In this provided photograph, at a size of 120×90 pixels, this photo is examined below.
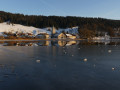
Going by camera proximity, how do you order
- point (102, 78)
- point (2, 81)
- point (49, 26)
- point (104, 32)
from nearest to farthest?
point (2, 81) < point (102, 78) < point (104, 32) < point (49, 26)

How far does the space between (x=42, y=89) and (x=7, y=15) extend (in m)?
158

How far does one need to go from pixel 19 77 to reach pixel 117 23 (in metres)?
169

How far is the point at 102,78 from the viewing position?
25.1 feet

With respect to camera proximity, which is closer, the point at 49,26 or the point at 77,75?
the point at 77,75

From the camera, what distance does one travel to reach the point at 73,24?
154m

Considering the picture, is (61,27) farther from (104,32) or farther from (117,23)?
(117,23)

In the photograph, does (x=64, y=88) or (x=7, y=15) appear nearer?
(x=64, y=88)

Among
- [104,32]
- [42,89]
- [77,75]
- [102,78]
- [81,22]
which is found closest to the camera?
[42,89]

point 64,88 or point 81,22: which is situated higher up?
point 81,22

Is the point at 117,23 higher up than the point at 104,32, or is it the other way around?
the point at 117,23

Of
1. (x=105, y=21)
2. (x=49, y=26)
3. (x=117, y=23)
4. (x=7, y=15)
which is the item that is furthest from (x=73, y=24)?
(x=7, y=15)

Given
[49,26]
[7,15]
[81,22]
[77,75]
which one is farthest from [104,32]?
[77,75]

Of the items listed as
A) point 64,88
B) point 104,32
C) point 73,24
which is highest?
point 73,24

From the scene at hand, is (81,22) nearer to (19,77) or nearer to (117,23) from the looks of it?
(117,23)
